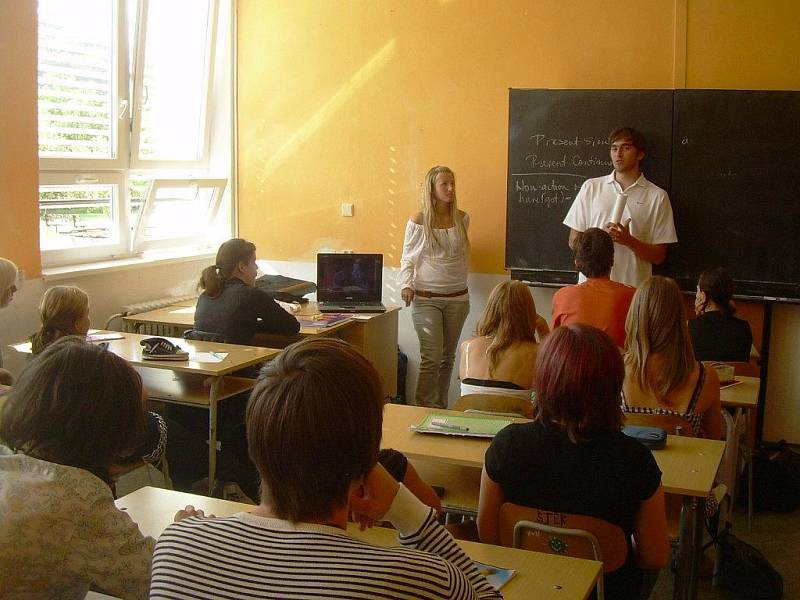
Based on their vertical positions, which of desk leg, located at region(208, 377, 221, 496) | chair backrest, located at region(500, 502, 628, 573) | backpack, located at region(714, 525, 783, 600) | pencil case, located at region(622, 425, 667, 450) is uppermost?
pencil case, located at region(622, 425, 667, 450)

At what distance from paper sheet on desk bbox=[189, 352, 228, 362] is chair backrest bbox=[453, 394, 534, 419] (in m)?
1.40

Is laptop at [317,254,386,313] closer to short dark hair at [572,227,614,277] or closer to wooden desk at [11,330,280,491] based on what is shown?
wooden desk at [11,330,280,491]

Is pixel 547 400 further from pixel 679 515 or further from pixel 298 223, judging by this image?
pixel 298 223

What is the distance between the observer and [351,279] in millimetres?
6141

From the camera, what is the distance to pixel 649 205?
560cm

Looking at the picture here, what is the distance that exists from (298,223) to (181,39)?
5.16 feet

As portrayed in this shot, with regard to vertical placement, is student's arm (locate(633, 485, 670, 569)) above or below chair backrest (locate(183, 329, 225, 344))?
below

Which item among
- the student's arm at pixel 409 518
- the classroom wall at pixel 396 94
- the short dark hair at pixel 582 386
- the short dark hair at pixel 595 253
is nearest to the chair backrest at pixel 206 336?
the classroom wall at pixel 396 94

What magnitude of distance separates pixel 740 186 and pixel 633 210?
0.64m

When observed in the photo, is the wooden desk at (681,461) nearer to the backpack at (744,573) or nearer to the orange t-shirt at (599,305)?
the backpack at (744,573)

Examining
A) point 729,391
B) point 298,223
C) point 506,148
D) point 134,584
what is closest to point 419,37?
point 506,148

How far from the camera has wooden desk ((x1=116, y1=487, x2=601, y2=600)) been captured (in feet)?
6.42

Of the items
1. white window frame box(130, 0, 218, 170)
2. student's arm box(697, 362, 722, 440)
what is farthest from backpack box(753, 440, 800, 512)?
white window frame box(130, 0, 218, 170)

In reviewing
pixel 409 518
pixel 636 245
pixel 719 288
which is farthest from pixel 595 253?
pixel 409 518
